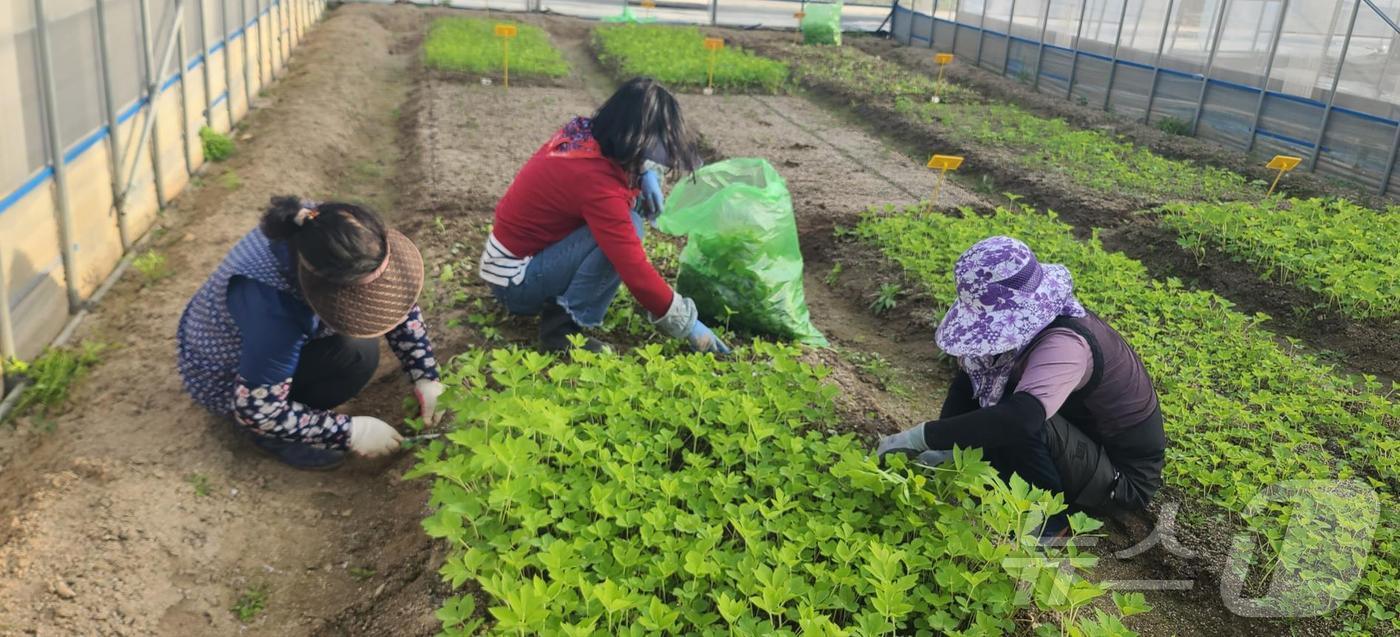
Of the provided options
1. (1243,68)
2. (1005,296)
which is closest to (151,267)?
(1005,296)

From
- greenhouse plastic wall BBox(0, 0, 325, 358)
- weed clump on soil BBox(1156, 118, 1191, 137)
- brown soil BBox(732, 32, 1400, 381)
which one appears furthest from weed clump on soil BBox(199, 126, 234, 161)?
weed clump on soil BBox(1156, 118, 1191, 137)

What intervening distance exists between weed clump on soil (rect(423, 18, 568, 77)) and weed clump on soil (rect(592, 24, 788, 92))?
0.91 metres

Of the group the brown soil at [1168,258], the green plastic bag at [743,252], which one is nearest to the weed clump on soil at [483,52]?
the brown soil at [1168,258]

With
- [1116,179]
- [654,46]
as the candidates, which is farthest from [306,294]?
[654,46]

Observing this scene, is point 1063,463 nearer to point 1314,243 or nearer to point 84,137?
point 1314,243

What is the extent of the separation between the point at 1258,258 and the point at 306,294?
19.1 feet

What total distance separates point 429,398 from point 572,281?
2.57 feet

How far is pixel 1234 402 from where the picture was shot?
3857 mm

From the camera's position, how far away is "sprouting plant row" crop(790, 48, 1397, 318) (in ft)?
18.3

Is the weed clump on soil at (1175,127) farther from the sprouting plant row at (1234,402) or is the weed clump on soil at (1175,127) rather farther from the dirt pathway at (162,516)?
the dirt pathway at (162,516)

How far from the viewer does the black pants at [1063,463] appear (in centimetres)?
273

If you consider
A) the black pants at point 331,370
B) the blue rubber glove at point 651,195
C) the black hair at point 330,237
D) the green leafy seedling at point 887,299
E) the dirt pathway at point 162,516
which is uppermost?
the black hair at point 330,237

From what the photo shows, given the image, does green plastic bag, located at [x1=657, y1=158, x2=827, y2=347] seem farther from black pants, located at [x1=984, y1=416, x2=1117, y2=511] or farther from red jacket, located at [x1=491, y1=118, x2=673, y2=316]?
black pants, located at [x1=984, y1=416, x2=1117, y2=511]

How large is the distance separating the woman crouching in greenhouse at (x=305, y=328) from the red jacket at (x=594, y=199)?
745 mm
